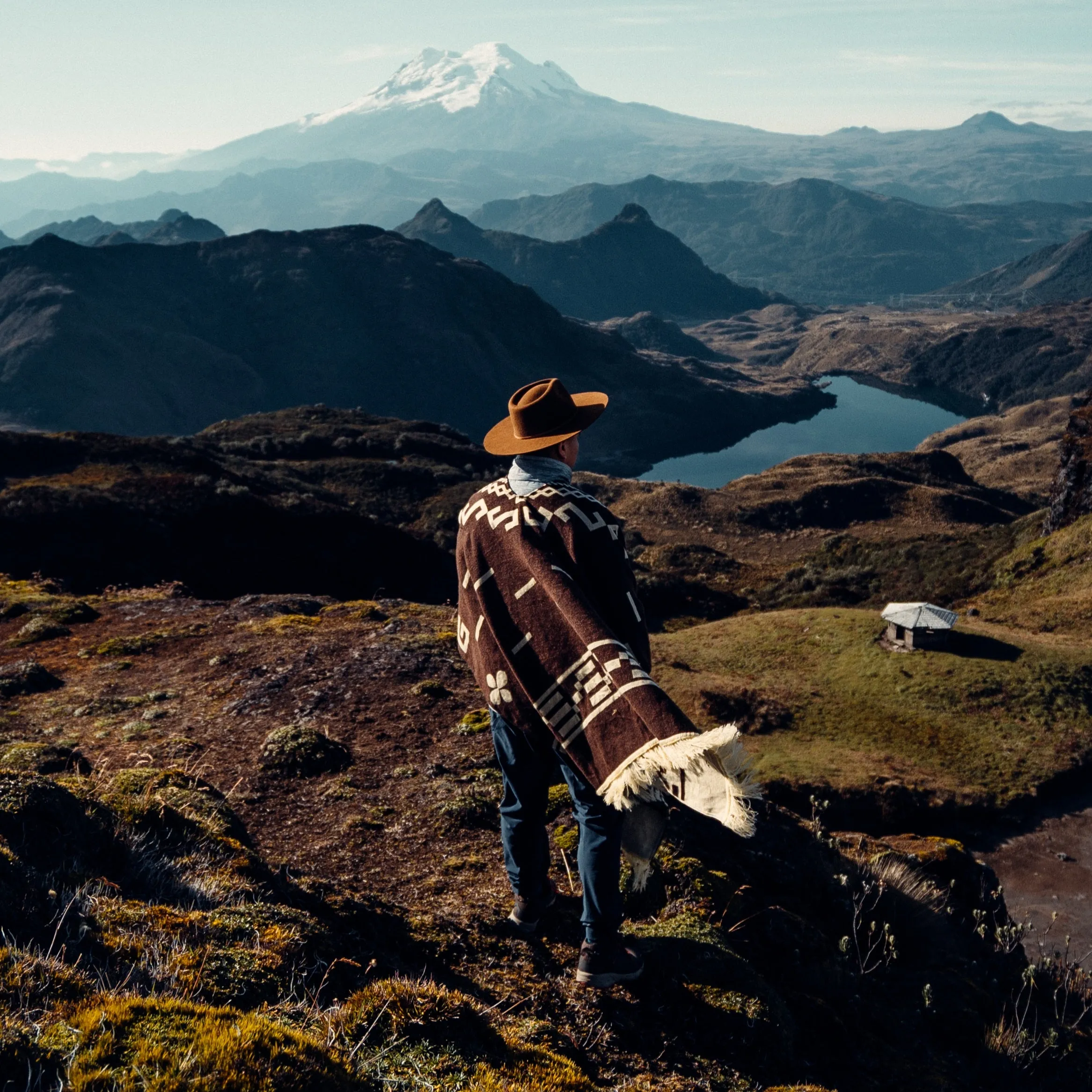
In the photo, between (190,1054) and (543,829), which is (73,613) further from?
(190,1054)

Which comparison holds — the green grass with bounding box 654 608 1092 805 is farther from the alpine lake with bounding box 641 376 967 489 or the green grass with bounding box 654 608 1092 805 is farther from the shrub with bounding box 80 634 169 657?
the alpine lake with bounding box 641 376 967 489

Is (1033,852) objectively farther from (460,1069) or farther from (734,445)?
(734,445)

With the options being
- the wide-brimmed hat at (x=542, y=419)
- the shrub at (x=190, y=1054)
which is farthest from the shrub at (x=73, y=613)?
the shrub at (x=190, y=1054)

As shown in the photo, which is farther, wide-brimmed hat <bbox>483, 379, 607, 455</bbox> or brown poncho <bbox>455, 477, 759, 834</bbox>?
wide-brimmed hat <bbox>483, 379, 607, 455</bbox>

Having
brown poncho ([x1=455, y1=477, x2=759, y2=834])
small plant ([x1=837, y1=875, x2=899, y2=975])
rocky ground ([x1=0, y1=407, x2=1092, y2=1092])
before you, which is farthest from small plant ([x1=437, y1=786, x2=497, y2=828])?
small plant ([x1=837, y1=875, x2=899, y2=975])

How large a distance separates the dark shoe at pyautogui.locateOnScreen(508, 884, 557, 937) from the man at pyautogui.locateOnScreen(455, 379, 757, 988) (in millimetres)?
11

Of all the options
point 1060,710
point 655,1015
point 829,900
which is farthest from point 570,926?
point 1060,710

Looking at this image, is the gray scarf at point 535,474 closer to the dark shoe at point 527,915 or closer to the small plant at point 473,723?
the dark shoe at point 527,915

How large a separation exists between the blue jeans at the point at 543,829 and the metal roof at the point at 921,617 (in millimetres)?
20545

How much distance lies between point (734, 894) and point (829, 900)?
1.55 meters

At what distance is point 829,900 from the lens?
8758mm

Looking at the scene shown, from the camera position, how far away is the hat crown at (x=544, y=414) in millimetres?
6289

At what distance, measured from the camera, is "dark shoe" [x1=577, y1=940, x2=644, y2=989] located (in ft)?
20.1

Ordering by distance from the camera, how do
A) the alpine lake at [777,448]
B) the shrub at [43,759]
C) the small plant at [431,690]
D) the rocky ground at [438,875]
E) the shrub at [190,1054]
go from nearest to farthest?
the shrub at [190,1054]
the rocky ground at [438,875]
the shrub at [43,759]
the small plant at [431,690]
the alpine lake at [777,448]
